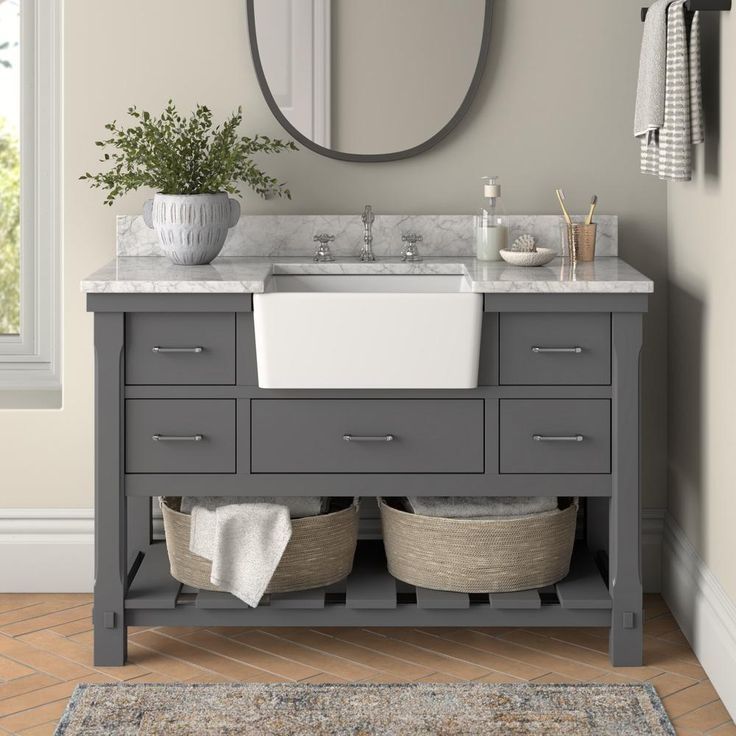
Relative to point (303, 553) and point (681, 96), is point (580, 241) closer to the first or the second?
point (681, 96)

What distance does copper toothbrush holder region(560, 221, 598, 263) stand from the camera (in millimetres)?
2902

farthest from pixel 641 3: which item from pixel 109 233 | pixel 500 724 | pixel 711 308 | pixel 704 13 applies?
pixel 500 724

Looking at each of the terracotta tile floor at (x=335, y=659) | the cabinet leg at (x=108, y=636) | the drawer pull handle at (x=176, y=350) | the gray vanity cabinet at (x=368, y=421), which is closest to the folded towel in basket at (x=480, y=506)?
the gray vanity cabinet at (x=368, y=421)

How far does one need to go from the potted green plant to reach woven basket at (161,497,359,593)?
2.11 ft

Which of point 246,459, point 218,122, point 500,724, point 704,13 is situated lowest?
point 500,724

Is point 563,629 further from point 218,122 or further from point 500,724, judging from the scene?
point 218,122

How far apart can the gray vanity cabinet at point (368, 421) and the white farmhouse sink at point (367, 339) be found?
1.9 inches

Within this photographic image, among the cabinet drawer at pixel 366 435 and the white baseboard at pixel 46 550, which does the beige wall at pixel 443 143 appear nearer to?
the white baseboard at pixel 46 550

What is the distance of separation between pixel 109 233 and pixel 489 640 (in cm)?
145

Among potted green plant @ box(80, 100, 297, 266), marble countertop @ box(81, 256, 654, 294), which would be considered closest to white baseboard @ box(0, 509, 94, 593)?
marble countertop @ box(81, 256, 654, 294)

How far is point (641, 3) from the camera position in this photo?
9.86 feet

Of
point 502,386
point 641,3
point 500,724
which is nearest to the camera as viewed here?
point 500,724

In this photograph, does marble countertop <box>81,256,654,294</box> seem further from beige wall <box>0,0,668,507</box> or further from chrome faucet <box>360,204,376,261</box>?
beige wall <box>0,0,668,507</box>

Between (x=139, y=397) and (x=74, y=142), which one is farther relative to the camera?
(x=74, y=142)
